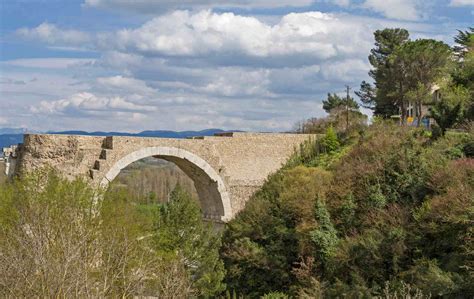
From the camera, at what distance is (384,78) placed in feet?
113

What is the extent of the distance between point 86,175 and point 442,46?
17890 mm

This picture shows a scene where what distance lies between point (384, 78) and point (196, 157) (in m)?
12.1

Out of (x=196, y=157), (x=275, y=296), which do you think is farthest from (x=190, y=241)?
(x=196, y=157)

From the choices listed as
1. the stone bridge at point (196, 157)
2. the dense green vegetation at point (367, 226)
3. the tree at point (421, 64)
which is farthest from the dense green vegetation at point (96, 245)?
the tree at point (421, 64)

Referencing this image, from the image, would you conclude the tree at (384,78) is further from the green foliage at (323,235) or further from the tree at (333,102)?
the green foliage at (323,235)

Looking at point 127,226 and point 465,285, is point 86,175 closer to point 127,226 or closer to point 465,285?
point 127,226

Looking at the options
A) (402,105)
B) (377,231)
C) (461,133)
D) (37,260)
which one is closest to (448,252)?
(377,231)

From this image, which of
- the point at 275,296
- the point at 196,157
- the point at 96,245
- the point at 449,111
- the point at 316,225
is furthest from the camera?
the point at 196,157

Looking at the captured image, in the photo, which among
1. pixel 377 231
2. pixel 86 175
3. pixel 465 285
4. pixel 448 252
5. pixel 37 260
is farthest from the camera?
pixel 86 175

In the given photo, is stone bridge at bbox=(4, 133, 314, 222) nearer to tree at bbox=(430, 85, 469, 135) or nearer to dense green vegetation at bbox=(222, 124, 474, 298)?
dense green vegetation at bbox=(222, 124, 474, 298)

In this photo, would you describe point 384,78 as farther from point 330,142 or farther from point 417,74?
point 330,142

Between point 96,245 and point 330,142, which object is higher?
point 330,142

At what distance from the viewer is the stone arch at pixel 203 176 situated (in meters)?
25.9

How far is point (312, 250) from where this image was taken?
70.2 feet
